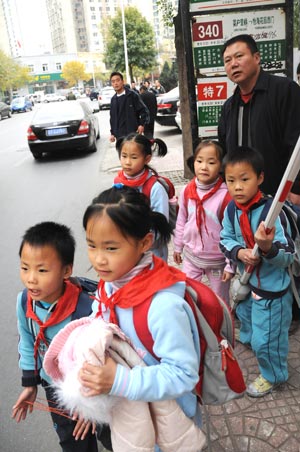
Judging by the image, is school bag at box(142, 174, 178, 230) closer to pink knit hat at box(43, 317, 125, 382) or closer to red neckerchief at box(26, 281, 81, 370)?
red neckerchief at box(26, 281, 81, 370)

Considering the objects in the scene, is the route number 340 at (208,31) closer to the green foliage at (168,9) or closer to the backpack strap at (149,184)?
the backpack strap at (149,184)

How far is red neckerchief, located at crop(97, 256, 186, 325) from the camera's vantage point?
1.19 meters

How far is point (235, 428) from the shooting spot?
6.72 feet

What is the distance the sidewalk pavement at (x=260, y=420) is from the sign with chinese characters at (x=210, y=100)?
2.55 m

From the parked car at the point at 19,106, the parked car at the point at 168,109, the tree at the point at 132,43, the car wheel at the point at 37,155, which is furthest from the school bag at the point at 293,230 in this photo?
the parked car at the point at 19,106

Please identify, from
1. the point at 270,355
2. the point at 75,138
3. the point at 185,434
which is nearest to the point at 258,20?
the point at 270,355

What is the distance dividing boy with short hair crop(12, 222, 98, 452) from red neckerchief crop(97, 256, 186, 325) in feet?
1.28

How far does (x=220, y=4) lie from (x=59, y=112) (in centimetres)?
760

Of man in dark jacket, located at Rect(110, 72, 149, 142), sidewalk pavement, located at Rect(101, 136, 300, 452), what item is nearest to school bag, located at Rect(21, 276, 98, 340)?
sidewalk pavement, located at Rect(101, 136, 300, 452)

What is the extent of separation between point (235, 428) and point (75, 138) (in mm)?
8984

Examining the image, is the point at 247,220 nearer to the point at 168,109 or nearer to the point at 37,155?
the point at 37,155

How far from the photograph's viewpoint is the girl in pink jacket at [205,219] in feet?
8.02

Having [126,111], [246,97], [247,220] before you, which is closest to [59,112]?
[126,111]

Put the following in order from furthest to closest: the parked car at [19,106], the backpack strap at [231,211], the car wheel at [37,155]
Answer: the parked car at [19,106]
the car wheel at [37,155]
the backpack strap at [231,211]
